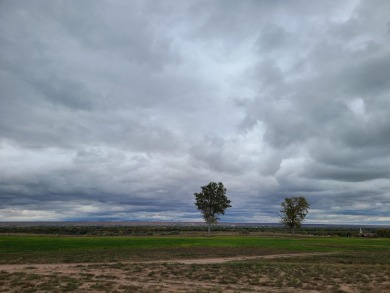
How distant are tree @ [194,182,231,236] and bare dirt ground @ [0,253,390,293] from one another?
79.3 meters

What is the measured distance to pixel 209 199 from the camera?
108688 mm

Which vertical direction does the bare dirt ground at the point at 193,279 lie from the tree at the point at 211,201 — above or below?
below

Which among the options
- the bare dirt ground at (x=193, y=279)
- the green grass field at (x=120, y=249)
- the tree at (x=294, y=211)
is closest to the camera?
the bare dirt ground at (x=193, y=279)

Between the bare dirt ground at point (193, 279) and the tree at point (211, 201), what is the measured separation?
79341 mm

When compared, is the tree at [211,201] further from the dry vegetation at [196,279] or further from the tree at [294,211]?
the dry vegetation at [196,279]

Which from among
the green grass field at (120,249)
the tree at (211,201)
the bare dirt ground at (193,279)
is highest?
the tree at (211,201)

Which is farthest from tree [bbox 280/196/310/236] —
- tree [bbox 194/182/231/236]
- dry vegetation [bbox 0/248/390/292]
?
dry vegetation [bbox 0/248/390/292]

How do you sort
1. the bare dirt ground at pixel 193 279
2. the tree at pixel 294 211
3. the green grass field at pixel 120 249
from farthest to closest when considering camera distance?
1. the tree at pixel 294 211
2. the green grass field at pixel 120 249
3. the bare dirt ground at pixel 193 279

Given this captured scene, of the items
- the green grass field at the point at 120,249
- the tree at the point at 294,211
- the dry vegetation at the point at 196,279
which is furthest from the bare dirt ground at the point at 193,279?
the tree at the point at 294,211

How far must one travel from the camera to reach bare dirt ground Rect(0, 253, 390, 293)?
1948 cm

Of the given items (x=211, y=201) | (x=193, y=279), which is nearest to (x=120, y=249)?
(x=193, y=279)

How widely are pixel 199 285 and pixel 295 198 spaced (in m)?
91.2

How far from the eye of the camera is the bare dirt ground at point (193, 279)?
767 inches

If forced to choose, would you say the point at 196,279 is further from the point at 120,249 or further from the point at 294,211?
the point at 294,211
